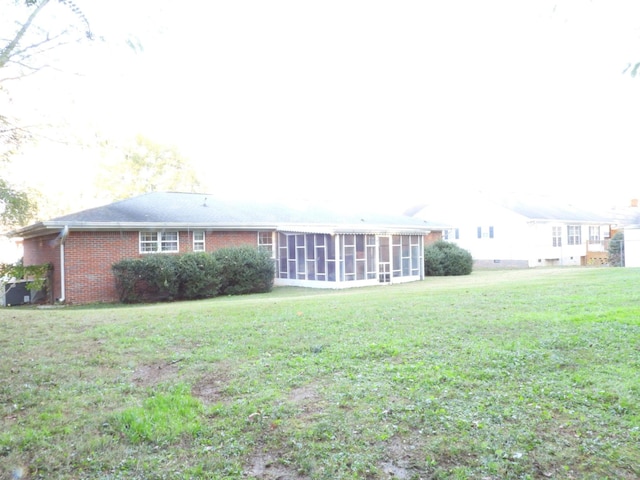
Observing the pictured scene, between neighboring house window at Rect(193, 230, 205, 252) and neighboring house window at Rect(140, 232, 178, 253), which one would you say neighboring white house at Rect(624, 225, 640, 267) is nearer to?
neighboring house window at Rect(193, 230, 205, 252)

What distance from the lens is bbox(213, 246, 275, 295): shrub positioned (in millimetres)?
18297

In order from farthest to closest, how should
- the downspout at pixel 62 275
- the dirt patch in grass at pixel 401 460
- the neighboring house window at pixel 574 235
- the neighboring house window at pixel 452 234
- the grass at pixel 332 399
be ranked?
1. the neighboring house window at pixel 452 234
2. the neighboring house window at pixel 574 235
3. the downspout at pixel 62 275
4. the grass at pixel 332 399
5. the dirt patch in grass at pixel 401 460

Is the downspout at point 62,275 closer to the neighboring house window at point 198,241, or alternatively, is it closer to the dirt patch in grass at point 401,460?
the neighboring house window at point 198,241

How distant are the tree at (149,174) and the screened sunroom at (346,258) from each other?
69.8 ft

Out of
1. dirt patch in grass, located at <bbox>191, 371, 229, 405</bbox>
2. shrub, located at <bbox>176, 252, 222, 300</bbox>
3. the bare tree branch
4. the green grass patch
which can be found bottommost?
the green grass patch

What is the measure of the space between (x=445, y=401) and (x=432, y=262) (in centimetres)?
2050

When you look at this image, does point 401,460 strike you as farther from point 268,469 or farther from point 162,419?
point 162,419

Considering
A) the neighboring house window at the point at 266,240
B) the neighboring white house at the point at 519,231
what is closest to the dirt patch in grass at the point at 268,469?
the neighboring house window at the point at 266,240

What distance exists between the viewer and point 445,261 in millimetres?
25031

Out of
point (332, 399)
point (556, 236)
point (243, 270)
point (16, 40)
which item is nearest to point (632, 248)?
point (556, 236)

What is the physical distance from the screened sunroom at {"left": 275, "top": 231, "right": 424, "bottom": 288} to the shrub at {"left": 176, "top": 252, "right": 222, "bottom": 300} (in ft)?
13.3

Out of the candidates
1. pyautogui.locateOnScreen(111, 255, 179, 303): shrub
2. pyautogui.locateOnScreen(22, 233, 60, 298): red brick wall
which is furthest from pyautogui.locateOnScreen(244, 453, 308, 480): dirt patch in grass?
pyautogui.locateOnScreen(22, 233, 60, 298): red brick wall

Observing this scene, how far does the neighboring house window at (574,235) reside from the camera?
3362 cm

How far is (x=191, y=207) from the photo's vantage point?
21828 mm
